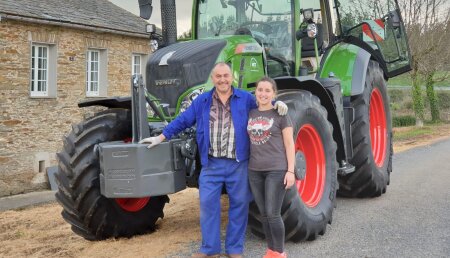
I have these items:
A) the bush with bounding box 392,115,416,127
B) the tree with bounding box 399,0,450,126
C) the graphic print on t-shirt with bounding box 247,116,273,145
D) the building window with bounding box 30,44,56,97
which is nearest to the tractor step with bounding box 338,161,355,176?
the graphic print on t-shirt with bounding box 247,116,273,145

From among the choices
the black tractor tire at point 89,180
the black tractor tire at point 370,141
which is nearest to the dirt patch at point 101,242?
the black tractor tire at point 89,180

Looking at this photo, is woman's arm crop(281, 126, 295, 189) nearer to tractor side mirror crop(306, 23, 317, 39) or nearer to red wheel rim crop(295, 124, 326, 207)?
red wheel rim crop(295, 124, 326, 207)

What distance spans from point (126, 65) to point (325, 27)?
11531 mm

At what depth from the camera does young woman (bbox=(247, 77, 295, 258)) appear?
14.7 feet

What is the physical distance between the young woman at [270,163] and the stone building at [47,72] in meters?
11.4

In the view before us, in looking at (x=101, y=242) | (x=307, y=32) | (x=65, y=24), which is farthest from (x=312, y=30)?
(x=65, y=24)

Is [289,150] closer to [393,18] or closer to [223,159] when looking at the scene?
[223,159]

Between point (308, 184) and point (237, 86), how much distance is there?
120cm

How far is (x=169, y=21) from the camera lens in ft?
20.7

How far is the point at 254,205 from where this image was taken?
4.85 meters

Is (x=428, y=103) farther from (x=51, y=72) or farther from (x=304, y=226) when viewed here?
(x=304, y=226)

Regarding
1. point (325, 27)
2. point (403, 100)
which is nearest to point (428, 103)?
point (403, 100)

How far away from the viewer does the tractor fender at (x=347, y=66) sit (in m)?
6.96

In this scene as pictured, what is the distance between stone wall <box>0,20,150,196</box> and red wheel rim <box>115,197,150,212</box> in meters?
9.41
